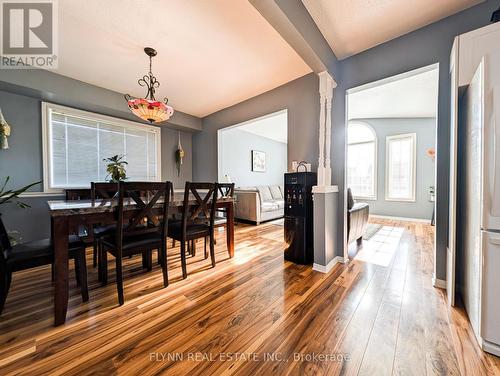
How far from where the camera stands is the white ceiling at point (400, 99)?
3.28 metres

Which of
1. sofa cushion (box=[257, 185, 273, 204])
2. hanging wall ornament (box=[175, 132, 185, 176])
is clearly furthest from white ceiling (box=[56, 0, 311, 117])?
sofa cushion (box=[257, 185, 273, 204])

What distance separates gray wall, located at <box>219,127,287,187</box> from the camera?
18.4 ft

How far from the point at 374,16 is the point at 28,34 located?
11.8 feet

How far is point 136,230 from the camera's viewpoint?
6.08ft

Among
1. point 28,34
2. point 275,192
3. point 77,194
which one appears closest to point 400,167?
point 275,192

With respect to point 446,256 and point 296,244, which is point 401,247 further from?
point 296,244

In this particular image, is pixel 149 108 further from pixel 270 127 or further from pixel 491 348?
pixel 270 127

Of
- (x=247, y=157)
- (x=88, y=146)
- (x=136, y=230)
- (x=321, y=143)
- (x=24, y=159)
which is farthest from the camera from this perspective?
(x=247, y=157)

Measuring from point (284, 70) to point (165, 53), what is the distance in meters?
1.57

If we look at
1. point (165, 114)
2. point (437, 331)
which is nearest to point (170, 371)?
point (437, 331)

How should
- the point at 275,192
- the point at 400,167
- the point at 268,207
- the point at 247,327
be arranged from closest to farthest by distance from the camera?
the point at 247,327, the point at 268,207, the point at 400,167, the point at 275,192

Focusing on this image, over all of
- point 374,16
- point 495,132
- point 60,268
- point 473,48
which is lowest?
point 60,268

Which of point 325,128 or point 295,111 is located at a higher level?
point 295,111

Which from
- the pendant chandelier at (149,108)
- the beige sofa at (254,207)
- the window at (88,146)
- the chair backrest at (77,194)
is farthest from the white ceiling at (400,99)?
the chair backrest at (77,194)
